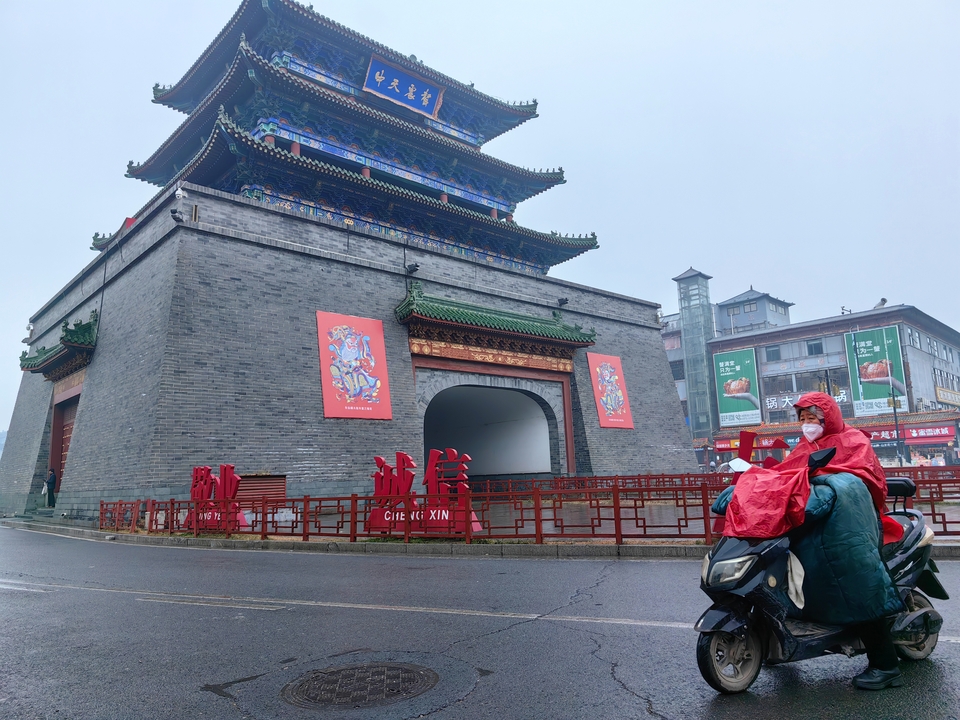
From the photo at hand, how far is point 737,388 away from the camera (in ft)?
153

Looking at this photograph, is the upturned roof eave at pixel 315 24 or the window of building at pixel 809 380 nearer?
the upturned roof eave at pixel 315 24

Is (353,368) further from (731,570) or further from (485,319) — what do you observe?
(731,570)

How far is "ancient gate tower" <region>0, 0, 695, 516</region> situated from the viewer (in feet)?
52.5

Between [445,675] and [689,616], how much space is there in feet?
7.31

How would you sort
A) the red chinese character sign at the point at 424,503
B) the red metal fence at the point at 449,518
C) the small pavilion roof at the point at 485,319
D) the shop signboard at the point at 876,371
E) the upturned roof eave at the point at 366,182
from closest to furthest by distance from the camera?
the red metal fence at the point at 449,518 → the red chinese character sign at the point at 424,503 → the upturned roof eave at the point at 366,182 → the small pavilion roof at the point at 485,319 → the shop signboard at the point at 876,371

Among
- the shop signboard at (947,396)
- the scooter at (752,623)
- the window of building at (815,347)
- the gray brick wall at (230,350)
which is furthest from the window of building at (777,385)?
the scooter at (752,623)

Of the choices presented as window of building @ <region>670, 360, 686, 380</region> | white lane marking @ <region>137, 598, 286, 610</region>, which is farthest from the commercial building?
white lane marking @ <region>137, 598, 286, 610</region>

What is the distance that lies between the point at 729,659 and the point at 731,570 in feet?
1.61

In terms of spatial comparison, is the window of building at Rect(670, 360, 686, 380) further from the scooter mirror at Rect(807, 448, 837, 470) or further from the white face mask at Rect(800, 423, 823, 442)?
the scooter mirror at Rect(807, 448, 837, 470)

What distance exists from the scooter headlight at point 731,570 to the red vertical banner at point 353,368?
1466 cm

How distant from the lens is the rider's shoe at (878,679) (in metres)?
3.35

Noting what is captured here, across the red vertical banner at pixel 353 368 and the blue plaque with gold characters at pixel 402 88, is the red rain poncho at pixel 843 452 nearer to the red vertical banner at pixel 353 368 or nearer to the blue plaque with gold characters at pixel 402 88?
the red vertical banner at pixel 353 368

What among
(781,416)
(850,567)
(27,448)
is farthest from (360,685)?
(781,416)

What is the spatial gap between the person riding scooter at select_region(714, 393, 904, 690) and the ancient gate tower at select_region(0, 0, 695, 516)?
548 inches
